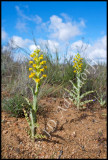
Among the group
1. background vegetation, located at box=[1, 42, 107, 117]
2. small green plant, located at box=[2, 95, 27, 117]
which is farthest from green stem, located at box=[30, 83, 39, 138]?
background vegetation, located at box=[1, 42, 107, 117]

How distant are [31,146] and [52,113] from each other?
32.6 inches

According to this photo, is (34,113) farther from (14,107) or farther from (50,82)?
(50,82)

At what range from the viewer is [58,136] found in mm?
1818

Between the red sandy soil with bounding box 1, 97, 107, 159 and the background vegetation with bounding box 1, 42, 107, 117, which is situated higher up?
the background vegetation with bounding box 1, 42, 107, 117

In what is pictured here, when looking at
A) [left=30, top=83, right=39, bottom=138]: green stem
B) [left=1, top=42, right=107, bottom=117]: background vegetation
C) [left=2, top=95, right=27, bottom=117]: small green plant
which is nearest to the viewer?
[left=30, top=83, right=39, bottom=138]: green stem

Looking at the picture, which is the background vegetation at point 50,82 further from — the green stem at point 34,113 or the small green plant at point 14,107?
the green stem at point 34,113

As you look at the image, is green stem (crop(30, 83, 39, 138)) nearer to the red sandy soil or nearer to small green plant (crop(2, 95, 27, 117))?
the red sandy soil

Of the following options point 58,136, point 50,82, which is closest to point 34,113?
point 58,136

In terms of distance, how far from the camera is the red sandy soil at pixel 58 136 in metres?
1.52

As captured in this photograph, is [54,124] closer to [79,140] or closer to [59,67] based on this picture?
[79,140]

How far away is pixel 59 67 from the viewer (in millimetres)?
3326

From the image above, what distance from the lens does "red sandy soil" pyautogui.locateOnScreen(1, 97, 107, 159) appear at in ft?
4.97

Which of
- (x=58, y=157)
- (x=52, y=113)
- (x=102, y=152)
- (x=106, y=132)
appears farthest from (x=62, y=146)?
(x=106, y=132)

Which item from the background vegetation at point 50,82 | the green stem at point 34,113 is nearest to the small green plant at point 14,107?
the background vegetation at point 50,82
